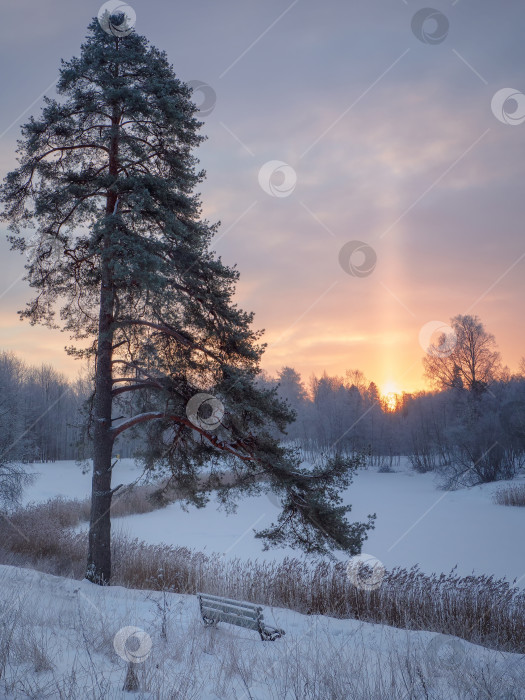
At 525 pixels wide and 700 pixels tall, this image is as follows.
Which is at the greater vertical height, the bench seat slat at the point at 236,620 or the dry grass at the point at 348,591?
the bench seat slat at the point at 236,620

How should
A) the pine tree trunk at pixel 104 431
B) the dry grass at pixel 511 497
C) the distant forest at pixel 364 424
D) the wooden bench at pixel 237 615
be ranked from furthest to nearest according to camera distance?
the dry grass at pixel 511 497 < the distant forest at pixel 364 424 < the pine tree trunk at pixel 104 431 < the wooden bench at pixel 237 615

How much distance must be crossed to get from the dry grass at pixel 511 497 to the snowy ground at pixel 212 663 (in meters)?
24.4

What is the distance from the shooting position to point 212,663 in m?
4.97

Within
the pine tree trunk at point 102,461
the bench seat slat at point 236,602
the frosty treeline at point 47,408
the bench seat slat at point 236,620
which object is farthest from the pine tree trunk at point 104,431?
the frosty treeline at point 47,408

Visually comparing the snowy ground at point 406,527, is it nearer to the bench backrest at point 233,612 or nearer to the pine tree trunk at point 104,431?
the pine tree trunk at point 104,431

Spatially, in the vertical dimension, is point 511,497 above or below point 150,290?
below

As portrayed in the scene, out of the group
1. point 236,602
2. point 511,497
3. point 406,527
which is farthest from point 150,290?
point 511,497

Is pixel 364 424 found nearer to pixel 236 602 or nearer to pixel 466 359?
pixel 466 359

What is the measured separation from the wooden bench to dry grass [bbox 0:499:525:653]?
2127 mm

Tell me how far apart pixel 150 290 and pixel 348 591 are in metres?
8.12

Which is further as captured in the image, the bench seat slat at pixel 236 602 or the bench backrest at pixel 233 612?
the bench seat slat at pixel 236 602

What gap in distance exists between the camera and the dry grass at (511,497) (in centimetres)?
2733

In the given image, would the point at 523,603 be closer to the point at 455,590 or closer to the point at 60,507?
the point at 455,590

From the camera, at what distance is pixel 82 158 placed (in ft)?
35.8
